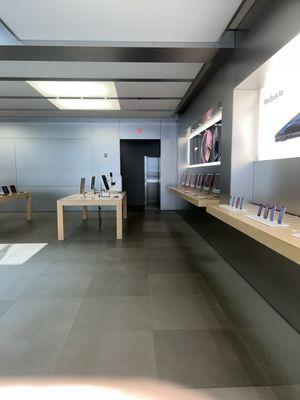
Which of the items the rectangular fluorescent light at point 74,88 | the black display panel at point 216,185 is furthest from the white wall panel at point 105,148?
the black display panel at point 216,185

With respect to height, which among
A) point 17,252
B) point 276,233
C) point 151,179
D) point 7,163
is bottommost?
point 17,252

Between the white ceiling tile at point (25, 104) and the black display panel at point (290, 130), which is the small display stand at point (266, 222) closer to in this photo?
the black display panel at point (290, 130)

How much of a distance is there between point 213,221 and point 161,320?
268cm

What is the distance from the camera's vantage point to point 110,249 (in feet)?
Answer: 15.4

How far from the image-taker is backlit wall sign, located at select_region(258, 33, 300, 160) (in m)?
2.71

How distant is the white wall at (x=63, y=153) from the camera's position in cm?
907

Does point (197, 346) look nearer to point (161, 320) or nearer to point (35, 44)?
point (161, 320)

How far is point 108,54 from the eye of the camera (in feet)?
12.4

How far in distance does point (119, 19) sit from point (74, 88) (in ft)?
9.24

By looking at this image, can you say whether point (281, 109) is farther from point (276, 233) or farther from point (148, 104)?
point (148, 104)

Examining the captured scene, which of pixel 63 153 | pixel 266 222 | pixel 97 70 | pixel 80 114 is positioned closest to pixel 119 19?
pixel 97 70

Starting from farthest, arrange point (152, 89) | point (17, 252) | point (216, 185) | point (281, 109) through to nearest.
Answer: point (152, 89)
point (216, 185)
point (17, 252)
point (281, 109)

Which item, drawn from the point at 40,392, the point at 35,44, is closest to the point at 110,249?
the point at 35,44

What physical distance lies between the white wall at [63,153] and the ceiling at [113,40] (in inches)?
140
